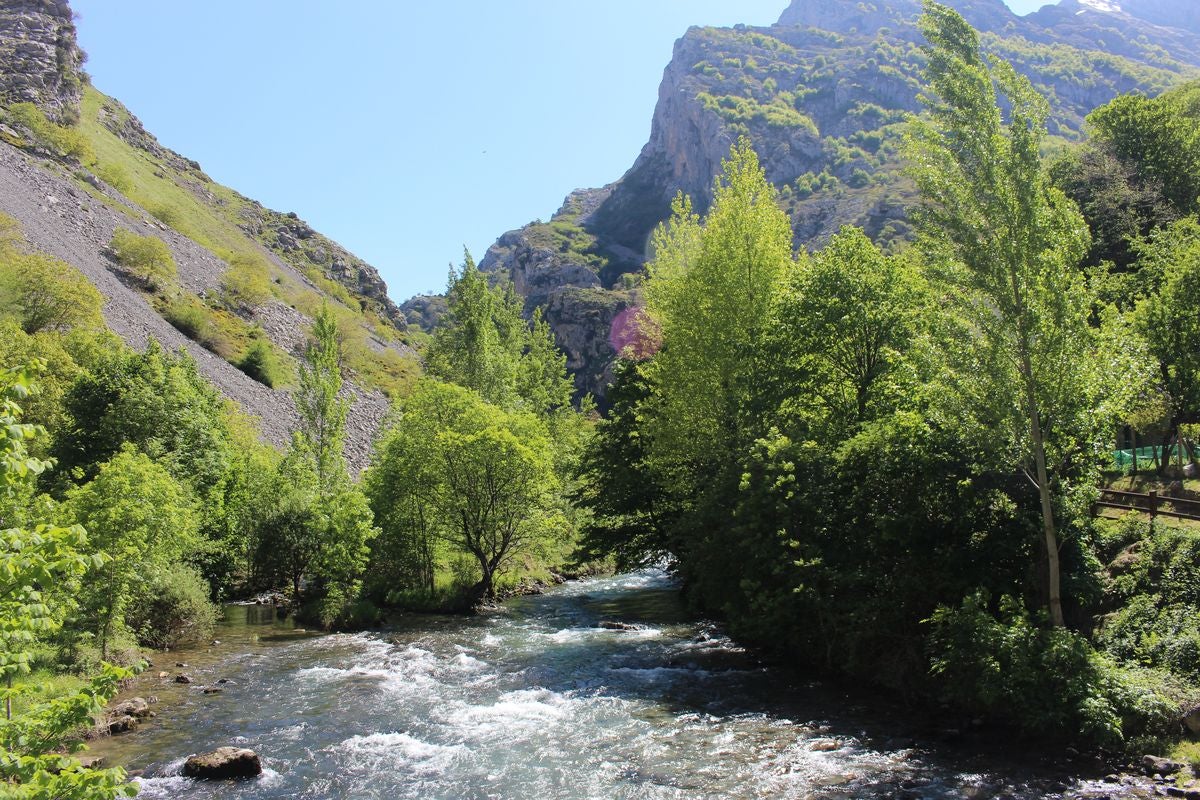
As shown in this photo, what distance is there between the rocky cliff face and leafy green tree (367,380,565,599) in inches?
4102

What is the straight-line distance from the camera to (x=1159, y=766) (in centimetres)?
1316

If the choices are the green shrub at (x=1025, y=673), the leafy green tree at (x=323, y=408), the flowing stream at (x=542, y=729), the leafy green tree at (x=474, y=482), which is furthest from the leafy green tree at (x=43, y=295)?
the green shrub at (x=1025, y=673)

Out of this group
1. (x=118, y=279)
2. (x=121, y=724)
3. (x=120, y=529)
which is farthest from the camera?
(x=118, y=279)

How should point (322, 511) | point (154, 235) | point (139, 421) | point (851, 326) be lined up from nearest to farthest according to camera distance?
point (851, 326), point (139, 421), point (322, 511), point (154, 235)

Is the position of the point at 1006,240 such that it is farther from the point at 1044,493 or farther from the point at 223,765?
the point at 223,765

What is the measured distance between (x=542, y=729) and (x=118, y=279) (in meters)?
76.6

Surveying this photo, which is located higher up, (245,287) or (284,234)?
(284,234)

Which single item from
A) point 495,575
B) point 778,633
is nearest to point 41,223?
point 495,575

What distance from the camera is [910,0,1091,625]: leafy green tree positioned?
56.1 ft

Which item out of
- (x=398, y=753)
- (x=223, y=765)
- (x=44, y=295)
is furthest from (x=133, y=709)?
(x=44, y=295)

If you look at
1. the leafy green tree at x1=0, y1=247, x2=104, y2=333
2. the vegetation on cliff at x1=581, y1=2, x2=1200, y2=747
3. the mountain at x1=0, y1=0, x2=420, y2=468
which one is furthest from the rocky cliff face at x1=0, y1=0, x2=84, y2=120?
the vegetation on cliff at x1=581, y1=2, x2=1200, y2=747

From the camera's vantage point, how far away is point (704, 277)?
32.2m

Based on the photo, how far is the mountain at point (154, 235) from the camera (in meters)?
69.4

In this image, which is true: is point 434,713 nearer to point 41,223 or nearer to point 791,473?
point 791,473
